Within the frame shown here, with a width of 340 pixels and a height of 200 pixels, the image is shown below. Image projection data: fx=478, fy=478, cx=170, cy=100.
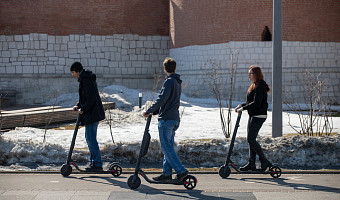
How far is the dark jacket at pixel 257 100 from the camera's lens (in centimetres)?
703

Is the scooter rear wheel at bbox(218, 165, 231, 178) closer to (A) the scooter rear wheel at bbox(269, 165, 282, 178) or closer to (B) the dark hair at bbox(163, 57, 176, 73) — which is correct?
(A) the scooter rear wheel at bbox(269, 165, 282, 178)

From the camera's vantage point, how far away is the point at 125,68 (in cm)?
2545

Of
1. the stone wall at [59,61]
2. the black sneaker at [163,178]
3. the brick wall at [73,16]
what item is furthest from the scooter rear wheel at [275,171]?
the brick wall at [73,16]

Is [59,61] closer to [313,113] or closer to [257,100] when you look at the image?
[313,113]

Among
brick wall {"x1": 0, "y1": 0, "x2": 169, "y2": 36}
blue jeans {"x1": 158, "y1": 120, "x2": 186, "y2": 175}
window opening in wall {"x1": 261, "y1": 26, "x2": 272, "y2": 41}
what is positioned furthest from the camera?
brick wall {"x1": 0, "y1": 0, "x2": 169, "y2": 36}

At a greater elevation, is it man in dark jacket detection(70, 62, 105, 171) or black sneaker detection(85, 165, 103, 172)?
man in dark jacket detection(70, 62, 105, 171)

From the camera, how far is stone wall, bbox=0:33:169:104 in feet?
82.2

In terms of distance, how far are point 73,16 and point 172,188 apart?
19911mm

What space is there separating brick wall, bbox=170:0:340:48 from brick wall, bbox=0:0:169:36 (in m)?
4.80

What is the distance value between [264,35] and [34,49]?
1208cm

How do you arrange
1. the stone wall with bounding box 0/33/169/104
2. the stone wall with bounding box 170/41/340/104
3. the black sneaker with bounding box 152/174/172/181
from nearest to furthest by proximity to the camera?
the black sneaker with bounding box 152/174/172/181
the stone wall with bounding box 170/41/340/104
the stone wall with bounding box 0/33/169/104

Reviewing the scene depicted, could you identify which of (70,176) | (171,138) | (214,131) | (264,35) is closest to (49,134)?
(214,131)

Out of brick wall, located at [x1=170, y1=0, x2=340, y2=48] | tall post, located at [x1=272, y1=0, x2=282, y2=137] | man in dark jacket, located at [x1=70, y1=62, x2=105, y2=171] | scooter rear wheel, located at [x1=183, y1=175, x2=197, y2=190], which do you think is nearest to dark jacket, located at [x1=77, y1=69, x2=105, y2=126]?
man in dark jacket, located at [x1=70, y1=62, x2=105, y2=171]

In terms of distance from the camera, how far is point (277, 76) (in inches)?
374
